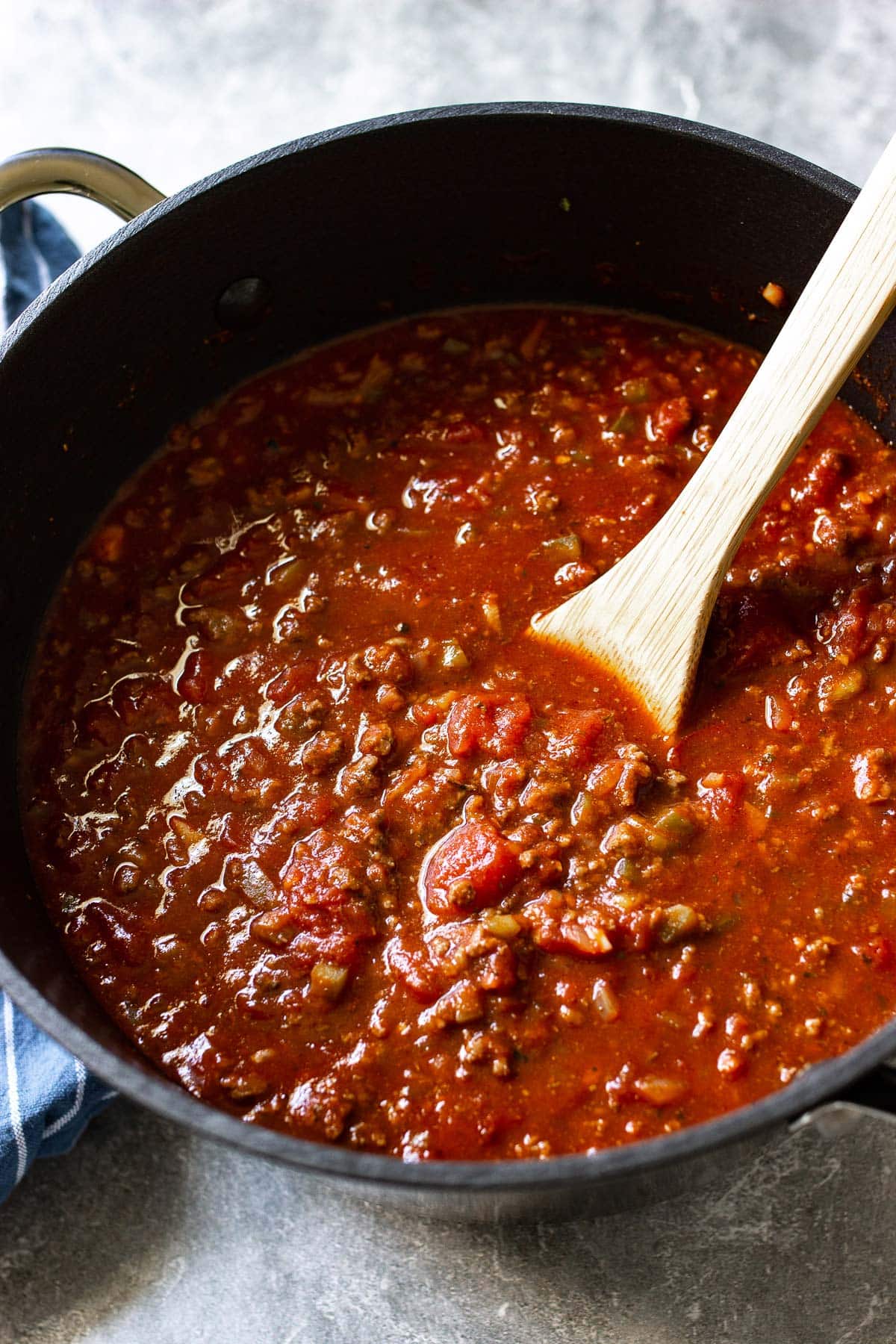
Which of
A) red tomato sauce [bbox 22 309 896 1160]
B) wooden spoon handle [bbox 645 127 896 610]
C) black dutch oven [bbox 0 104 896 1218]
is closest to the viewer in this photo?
red tomato sauce [bbox 22 309 896 1160]

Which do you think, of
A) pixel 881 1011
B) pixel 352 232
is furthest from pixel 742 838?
pixel 352 232

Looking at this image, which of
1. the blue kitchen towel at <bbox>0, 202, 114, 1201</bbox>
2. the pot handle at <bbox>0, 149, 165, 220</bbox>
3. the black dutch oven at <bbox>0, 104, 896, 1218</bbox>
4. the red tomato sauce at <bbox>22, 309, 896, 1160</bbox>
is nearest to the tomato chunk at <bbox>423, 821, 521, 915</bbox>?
the red tomato sauce at <bbox>22, 309, 896, 1160</bbox>

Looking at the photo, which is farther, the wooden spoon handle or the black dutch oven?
the black dutch oven

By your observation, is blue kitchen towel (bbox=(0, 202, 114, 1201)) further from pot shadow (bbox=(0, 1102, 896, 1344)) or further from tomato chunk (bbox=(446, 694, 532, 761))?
tomato chunk (bbox=(446, 694, 532, 761))

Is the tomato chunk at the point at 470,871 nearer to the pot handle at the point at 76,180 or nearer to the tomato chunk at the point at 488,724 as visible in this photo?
the tomato chunk at the point at 488,724

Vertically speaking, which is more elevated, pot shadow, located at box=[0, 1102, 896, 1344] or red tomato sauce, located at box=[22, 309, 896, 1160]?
red tomato sauce, located at box=[22, 309, 896, 1160]

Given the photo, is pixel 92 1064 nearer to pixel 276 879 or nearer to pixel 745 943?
pixel 276 879
